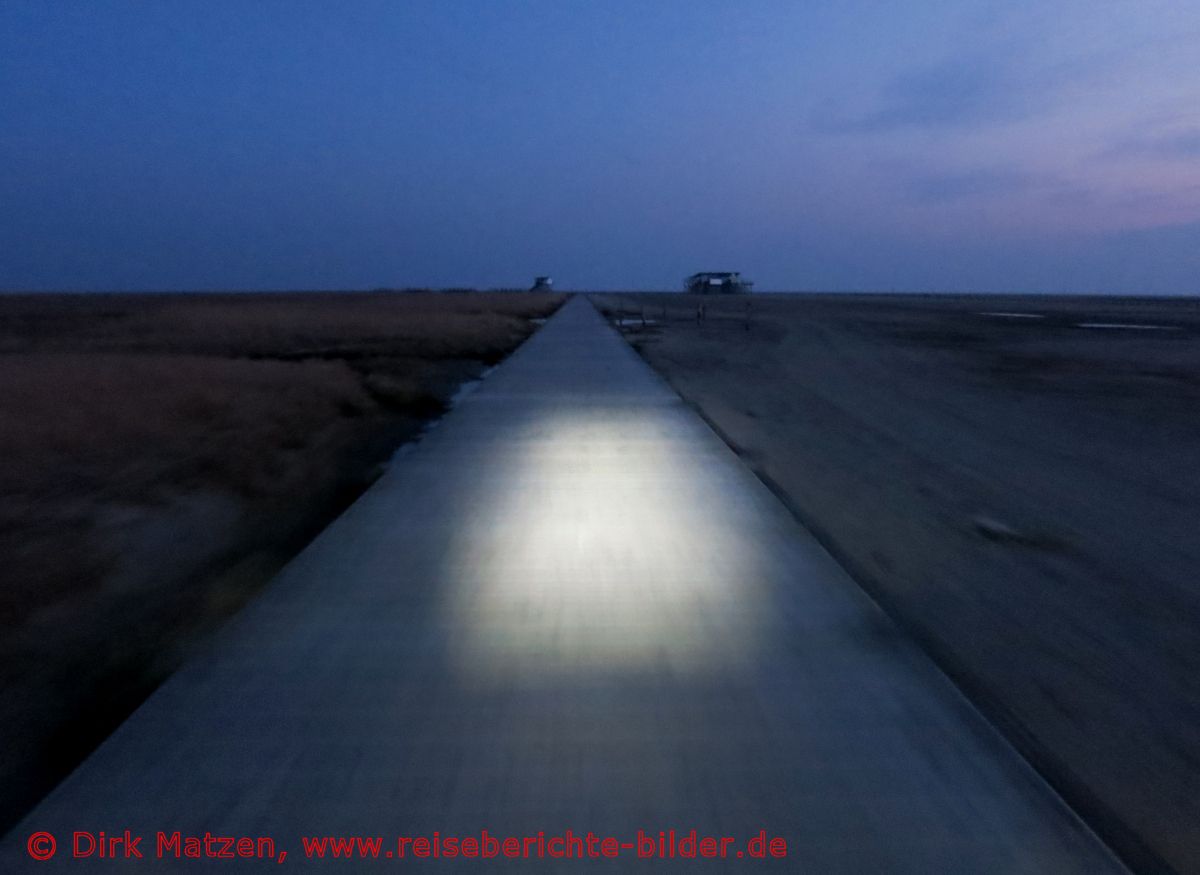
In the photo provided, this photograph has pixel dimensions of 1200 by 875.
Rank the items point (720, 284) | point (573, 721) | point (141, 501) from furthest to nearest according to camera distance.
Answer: point (720, 284) → point (141, 501) → point (573, 721)

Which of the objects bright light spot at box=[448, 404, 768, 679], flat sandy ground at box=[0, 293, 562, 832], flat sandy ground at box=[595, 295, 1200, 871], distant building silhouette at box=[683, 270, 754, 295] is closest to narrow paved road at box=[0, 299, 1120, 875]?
bright light spot at box=[448, 404, 768, 679]

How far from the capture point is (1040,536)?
7.52m

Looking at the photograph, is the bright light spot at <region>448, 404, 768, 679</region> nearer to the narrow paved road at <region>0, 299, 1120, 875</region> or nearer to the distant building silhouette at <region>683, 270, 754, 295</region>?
the narrow paved road at <region>0, 299, 1120, 875</region>

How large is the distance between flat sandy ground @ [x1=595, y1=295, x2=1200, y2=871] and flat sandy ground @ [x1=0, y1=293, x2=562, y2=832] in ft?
14.5

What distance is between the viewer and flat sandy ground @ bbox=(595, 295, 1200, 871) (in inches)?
160

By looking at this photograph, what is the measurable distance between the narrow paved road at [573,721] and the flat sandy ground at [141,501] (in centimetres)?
62

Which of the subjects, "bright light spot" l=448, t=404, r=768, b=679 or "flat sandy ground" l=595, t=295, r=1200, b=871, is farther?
"bright light spot" l=448, t=404, r=768, b=679

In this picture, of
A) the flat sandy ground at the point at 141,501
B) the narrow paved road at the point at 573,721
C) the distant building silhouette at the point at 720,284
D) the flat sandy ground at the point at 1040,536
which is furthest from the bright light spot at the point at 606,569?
the distant building silhouette at the point at 720,284

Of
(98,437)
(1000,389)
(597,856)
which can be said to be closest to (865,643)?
(597,856)

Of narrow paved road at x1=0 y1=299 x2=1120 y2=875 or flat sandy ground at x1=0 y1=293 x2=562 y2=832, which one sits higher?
narrow paved road at x1=0 y1=299 x2=1120 y2=875

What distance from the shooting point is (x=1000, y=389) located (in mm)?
18344

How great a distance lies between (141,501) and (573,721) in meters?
6.47

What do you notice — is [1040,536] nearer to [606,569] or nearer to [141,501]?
[606,569]

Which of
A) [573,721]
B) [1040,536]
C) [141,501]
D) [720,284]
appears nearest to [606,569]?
[573,721]
